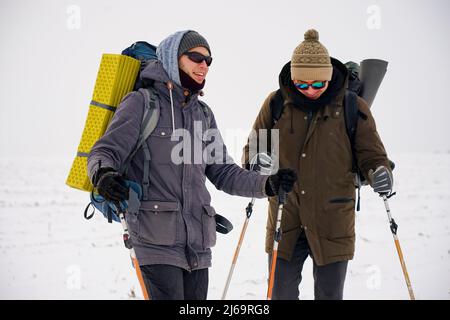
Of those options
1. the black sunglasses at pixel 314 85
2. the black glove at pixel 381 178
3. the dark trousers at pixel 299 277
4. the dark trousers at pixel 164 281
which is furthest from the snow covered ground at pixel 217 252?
the dark trousers at pixel 164 281

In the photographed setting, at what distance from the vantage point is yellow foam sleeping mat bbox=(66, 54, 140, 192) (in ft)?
12.6

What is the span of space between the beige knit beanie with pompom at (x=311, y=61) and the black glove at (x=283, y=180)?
1.03 metres

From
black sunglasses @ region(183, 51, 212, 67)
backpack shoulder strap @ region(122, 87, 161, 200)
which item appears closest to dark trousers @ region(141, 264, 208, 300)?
backpack shoulder strap @ region(122, 87, 161, 200)

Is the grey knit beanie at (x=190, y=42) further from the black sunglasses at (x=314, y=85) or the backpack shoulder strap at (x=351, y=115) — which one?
the backpack shoulder strap at (x=351, y=115)

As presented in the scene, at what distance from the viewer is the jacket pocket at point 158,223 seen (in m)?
3.53

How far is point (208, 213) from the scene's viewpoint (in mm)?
3729

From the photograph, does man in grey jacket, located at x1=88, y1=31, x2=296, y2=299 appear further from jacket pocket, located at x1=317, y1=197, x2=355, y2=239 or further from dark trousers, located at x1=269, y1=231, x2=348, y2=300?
dark trousers, located at x1=269, y1=231, x2=348, y2=300

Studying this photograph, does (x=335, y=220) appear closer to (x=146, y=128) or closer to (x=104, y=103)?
(x=146, y=128)

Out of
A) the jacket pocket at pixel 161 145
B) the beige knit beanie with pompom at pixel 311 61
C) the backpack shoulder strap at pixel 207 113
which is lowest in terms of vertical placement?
the jacket pocket at pixel 161 145

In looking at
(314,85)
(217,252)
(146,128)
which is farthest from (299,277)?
(217,252)

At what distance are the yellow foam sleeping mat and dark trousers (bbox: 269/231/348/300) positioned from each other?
1.73 m

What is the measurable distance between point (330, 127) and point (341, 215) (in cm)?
67

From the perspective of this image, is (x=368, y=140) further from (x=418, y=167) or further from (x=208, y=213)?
(x=418, y=167)
